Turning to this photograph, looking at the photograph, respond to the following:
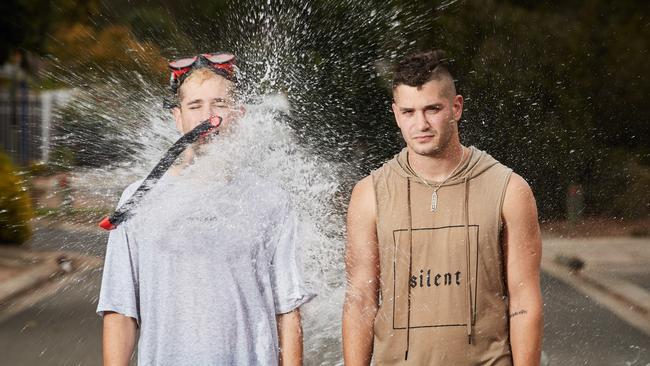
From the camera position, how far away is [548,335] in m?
5.59

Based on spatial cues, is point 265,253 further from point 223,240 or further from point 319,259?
point 319,259

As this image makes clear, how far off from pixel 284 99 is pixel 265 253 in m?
1.05

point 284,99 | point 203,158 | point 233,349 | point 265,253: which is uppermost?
point 284,99

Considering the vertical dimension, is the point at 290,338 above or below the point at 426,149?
below

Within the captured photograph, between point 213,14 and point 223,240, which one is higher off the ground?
point 213,14

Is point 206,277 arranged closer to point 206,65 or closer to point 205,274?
point 205,274

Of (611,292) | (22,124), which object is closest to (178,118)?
(611,292)

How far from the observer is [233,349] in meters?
2.29

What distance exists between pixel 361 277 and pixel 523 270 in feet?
1.24

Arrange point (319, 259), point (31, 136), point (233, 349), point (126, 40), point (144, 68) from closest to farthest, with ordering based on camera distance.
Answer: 1. point (233, 349)
2. point (319, 259)
3. point (144, 68)
4. point (126, 40)
5. point (31, 136)

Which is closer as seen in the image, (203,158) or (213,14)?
(203,158)

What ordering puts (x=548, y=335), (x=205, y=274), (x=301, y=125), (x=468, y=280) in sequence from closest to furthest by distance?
(x=205, y=274)
(x=468, y=280)
(x=301, y=125)
(x=548, y=335)

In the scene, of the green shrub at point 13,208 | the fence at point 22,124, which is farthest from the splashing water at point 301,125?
the fence at point 22,124

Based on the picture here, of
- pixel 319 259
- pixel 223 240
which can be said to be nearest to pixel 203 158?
pixel 223 240
